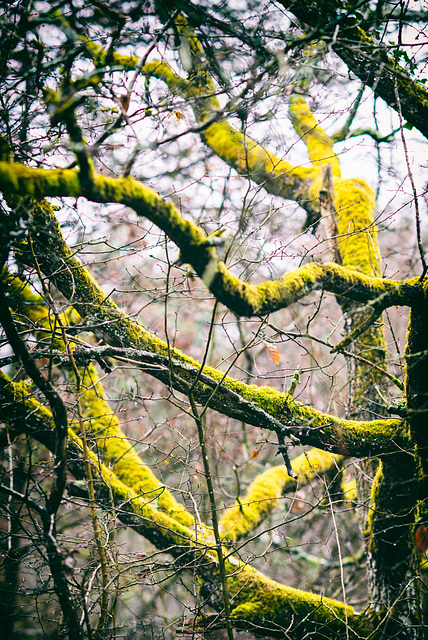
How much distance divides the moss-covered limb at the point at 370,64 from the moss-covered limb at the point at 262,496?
12.4 feet

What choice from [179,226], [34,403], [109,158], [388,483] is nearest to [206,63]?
[109,158]

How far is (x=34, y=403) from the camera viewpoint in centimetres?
377

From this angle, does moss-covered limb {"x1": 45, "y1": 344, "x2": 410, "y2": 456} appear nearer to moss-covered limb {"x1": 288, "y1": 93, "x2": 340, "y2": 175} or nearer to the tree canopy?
the tree canopy

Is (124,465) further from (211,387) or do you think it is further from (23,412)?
(211,387)

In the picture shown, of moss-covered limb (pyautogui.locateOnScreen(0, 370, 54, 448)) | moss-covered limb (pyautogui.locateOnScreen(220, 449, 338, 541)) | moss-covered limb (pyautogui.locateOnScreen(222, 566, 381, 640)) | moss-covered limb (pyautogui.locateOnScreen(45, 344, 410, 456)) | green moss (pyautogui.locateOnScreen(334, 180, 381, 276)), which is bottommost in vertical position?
moss-covered limb (pyautogui.locateOnScreen(222, 566, 381, 640))

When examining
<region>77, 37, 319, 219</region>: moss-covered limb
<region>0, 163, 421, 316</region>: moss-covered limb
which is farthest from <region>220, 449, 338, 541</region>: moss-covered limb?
<region>77, 37, 319, 219</region>: moss-covered limb

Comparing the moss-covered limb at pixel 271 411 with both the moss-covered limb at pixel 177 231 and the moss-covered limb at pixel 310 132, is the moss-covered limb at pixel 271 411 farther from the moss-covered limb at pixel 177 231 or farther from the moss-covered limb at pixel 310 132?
the moss-covered limb at pixel 310 132

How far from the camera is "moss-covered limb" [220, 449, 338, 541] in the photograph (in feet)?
15.1

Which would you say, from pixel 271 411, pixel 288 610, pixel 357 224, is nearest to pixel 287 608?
pixel 288 610

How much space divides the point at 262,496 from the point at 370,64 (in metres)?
4.86

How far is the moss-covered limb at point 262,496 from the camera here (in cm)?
460

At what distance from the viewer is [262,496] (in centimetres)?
496

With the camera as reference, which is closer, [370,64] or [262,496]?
[370,64]

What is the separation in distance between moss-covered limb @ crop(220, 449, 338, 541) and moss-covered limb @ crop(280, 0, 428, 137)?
3.77 meters
